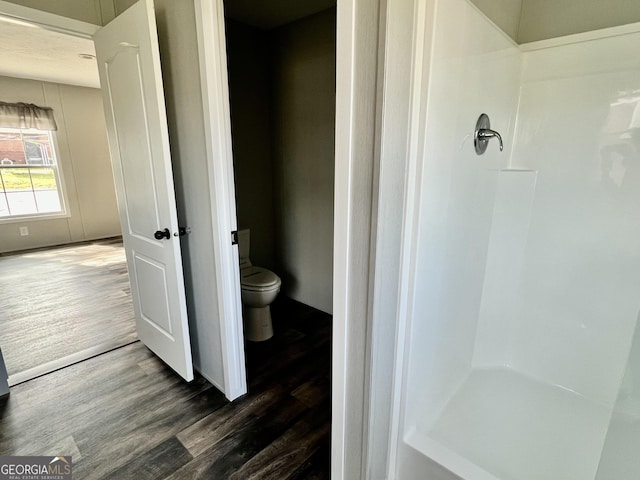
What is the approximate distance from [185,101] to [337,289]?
1234mm

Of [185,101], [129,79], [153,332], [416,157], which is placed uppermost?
[129,79]

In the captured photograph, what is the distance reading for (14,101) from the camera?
454 centimetres

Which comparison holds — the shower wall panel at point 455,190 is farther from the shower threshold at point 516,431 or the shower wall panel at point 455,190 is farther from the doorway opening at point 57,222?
the doorway opening at point 57,222

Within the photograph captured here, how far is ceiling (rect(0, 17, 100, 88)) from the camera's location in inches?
114

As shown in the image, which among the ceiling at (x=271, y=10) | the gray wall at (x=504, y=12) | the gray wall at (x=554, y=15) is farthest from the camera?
the ceiling at (x=271, y=10)

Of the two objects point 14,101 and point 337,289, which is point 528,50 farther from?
point 14,101

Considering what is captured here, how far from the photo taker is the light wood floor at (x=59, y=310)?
2.25m

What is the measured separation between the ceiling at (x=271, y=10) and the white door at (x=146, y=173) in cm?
88

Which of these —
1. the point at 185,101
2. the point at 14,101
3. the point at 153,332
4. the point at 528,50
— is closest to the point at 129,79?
the point at 185,101

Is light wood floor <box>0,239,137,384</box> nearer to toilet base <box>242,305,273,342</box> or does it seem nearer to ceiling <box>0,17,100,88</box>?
toilet base <box>242,305,273,342</box>

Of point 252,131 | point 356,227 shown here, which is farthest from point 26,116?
point 356,227

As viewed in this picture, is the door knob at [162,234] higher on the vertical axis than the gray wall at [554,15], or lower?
lower

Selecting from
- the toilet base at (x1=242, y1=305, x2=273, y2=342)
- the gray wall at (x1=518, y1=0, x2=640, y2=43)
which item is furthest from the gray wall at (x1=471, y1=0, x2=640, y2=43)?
the toilet base at (x1=242, y1=305, x2=273, y2=342)

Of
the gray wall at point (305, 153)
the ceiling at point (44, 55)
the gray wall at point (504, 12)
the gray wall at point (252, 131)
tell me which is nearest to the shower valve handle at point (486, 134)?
the gray wall at point (504, 12)
